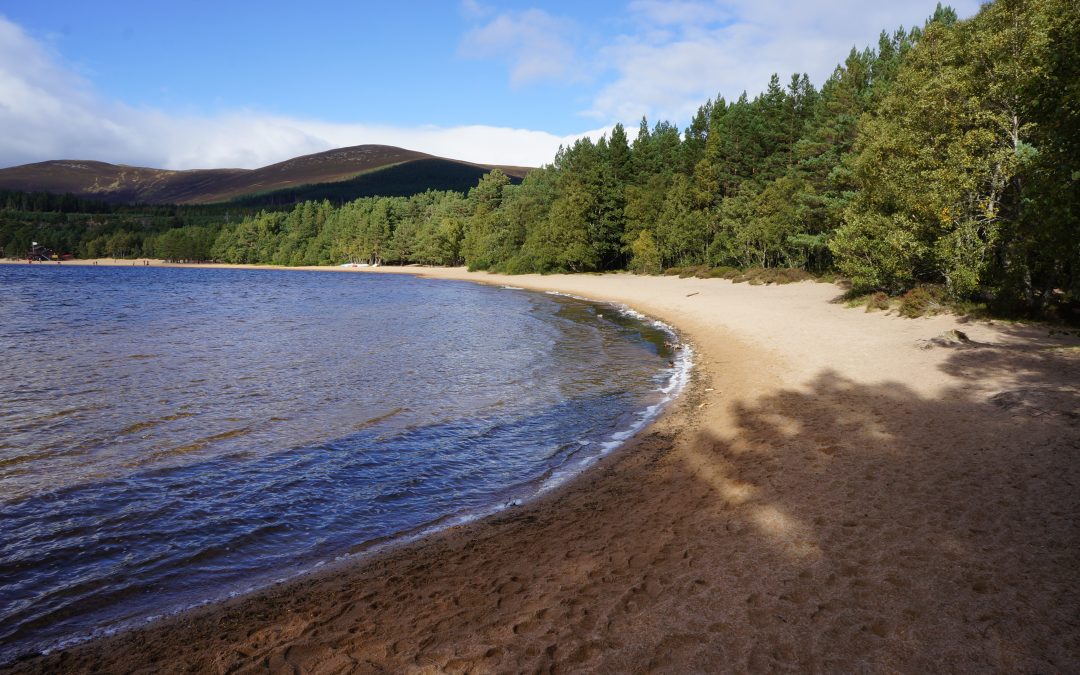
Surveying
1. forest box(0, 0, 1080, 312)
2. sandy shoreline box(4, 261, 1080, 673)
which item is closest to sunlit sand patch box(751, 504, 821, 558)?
sandy shoreline box(4, 261, 1080, 673)

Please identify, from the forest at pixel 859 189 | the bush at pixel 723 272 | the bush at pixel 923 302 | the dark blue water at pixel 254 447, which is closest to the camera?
the dark blue water at pixel 254 447

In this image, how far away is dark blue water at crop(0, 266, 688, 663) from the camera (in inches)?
259

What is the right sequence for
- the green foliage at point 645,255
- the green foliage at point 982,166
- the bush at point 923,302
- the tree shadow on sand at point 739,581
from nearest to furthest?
the tree shadow on sand at point 739,581
the green foliage at point 982,166
the bush at point 923,302
the green foliage at point 645,255

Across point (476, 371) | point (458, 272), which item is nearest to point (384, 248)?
point (458, 272)

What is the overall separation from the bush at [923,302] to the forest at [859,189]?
715 millimetres

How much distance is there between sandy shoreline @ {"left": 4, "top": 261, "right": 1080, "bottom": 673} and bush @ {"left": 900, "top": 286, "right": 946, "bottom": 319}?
37.1 feet

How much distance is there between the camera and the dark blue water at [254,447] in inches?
259

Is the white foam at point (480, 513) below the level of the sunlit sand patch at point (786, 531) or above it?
below

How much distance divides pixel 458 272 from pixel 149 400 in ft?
259

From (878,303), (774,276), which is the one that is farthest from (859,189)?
(878,303)

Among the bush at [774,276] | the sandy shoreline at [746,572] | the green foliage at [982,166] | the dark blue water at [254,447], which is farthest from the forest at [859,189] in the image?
the dark blue water at [254,447]

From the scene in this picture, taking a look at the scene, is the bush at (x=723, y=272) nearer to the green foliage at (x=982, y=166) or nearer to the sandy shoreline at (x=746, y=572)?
the green foliage at (x=982, y=166)

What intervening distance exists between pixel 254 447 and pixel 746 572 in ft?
31.1

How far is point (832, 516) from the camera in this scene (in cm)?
662
